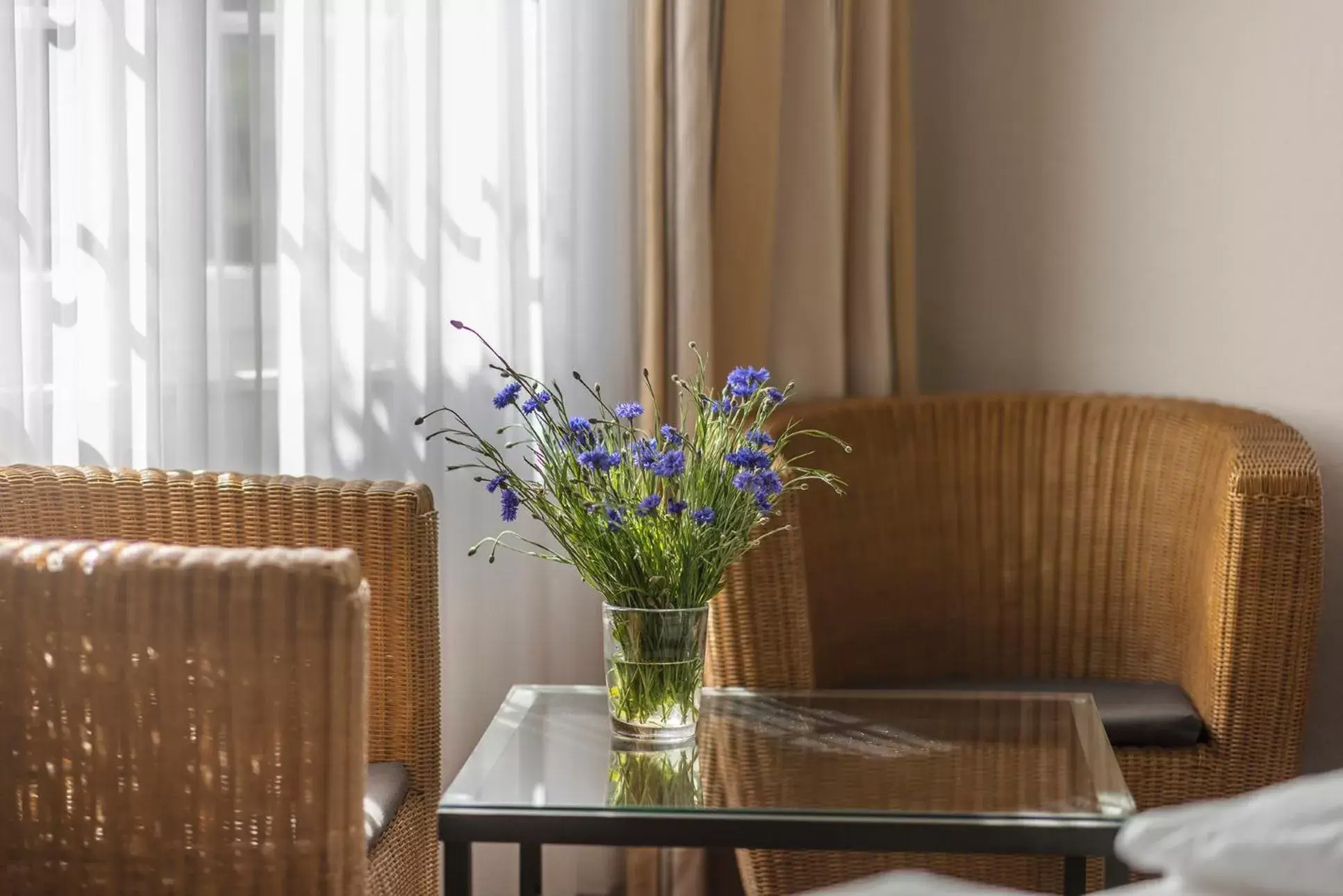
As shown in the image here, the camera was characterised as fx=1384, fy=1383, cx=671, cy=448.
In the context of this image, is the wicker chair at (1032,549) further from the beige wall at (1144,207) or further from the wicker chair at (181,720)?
the wicker chair at (181,720)

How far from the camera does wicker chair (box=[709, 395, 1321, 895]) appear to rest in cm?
211

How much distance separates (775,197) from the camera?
99.3 inches

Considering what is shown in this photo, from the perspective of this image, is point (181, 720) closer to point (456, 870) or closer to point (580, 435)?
point (456, 870)

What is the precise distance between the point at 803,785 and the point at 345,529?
0.74 m

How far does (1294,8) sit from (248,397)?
6.41ft

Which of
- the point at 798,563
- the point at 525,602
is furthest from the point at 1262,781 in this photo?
the point at 525,602

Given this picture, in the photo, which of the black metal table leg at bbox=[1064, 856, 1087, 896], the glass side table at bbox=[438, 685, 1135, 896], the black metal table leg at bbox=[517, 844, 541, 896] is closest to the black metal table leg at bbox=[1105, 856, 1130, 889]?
the glass side table at bbox=[438, 685, 1135, 896]

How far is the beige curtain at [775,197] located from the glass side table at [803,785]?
2.27 ft

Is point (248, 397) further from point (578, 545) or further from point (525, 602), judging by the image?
point (578, 545)

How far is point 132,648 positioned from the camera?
1.42 meters

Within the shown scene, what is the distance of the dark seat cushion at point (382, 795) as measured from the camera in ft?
5.49

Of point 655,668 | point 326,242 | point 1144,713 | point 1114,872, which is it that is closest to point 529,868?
point 655,668

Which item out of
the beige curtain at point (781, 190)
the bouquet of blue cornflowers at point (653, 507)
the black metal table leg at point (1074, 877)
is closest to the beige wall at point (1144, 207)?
the beige curtain at point (781, 190)

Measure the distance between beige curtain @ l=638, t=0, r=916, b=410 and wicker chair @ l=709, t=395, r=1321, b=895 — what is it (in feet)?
0.64
